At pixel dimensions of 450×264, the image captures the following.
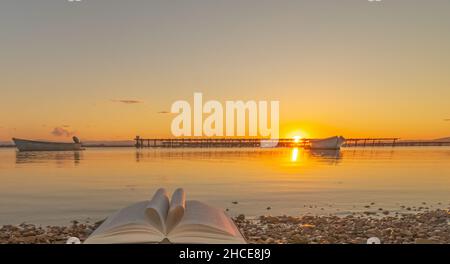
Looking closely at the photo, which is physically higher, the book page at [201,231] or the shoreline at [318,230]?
the book page at [201,231]

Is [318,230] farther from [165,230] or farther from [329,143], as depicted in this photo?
[329,143]

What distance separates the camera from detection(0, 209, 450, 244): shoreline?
4953mm

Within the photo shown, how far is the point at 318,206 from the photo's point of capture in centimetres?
760

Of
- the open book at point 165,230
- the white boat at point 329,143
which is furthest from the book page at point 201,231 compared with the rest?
the white boat at point 329,143

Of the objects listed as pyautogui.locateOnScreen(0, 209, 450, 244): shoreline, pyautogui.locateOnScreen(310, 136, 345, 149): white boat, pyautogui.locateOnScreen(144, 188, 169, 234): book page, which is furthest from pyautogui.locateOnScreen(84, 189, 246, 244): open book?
pyautogui.locateOnScreen(310, 136, 345, 149): white boat

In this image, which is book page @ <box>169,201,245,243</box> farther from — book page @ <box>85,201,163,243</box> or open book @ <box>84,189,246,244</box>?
book page @ <box>85,201,163,243</box>

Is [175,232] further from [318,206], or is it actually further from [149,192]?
[149,192]

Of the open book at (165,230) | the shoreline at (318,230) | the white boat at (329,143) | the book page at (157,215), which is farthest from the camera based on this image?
the white boat at (329,143)

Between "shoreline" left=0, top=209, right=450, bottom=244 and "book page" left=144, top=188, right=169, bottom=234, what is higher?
"book page" left=144, top=188, right=169, bottom=234

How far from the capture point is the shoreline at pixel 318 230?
4953mm

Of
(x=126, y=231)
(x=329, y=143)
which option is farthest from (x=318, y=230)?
(x=329, y=143)

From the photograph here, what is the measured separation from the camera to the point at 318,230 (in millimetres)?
5469

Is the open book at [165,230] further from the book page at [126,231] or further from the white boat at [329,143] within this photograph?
the white boat at [329,143]
